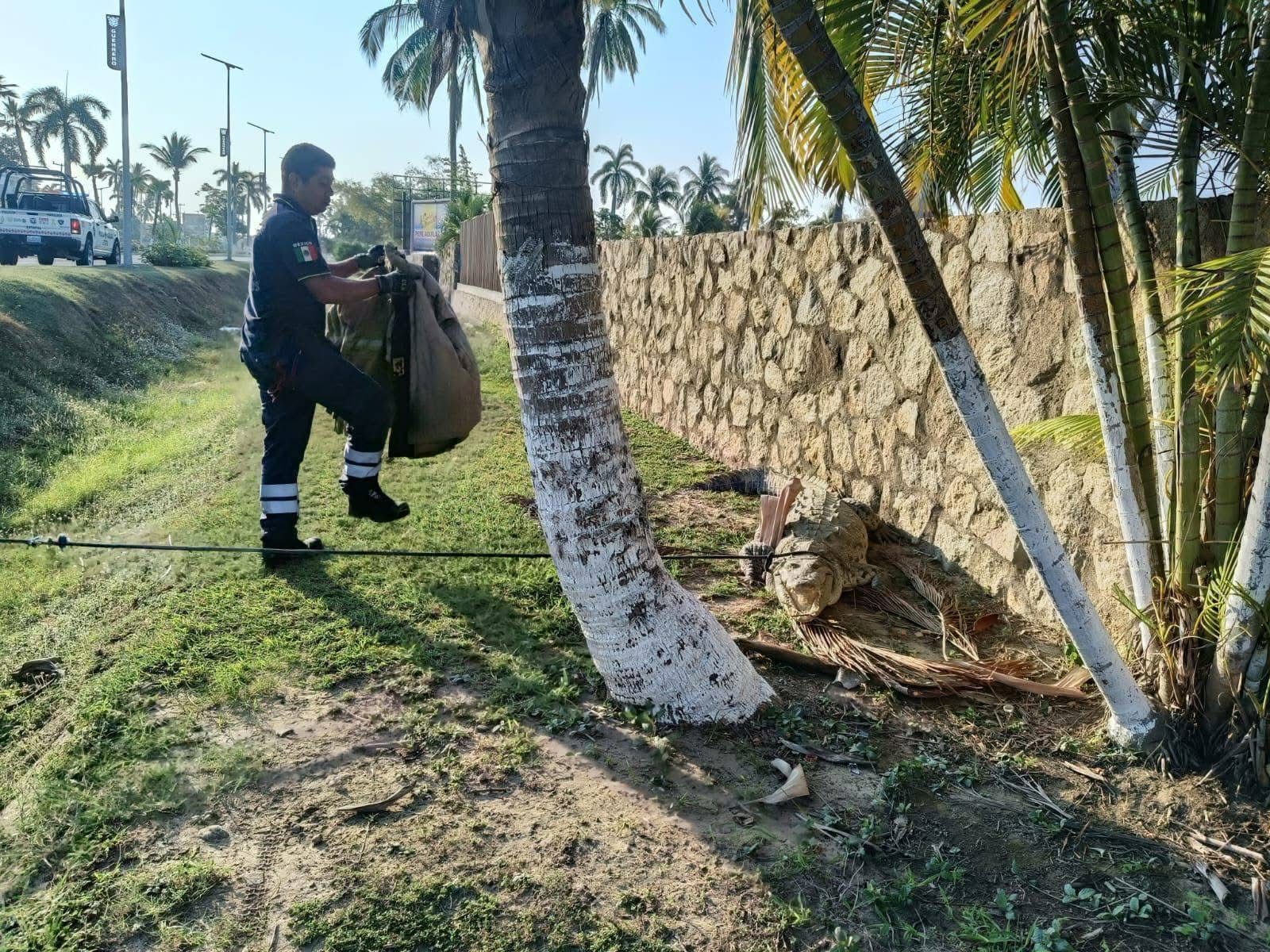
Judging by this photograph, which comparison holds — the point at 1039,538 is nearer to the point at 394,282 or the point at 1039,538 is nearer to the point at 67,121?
the point at 394,282

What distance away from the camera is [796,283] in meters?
5.92

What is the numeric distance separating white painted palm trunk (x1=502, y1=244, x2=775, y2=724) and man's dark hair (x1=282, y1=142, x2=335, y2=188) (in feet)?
5.67

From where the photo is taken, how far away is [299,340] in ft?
13.6

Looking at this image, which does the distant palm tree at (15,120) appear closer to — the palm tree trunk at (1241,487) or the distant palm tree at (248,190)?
the distant palm tree at (248,190)

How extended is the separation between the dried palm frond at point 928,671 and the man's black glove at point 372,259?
2598mm

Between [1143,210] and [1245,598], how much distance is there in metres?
1.35

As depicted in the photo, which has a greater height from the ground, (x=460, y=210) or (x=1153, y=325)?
(x=460, y=210)

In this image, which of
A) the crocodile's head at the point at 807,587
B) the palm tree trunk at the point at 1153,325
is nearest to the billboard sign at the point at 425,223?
the crocodile's head at the point at 807,587

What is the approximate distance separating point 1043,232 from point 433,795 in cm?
327

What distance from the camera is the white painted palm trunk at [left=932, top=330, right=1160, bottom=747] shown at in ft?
9.11

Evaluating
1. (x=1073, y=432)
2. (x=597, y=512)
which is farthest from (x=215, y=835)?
(x=1073, y=432)

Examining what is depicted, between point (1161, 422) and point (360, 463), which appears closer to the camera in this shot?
point (1161, 422)

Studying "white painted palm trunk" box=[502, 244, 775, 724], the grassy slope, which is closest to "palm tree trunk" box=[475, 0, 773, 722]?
"white painted palm trunk" box=[502, 244, 775, 724]

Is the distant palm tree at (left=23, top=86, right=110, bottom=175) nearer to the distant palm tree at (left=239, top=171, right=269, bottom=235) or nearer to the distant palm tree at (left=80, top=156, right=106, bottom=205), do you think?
the distant palm tree at (left=80, top=156, right=106, bottom=205)
